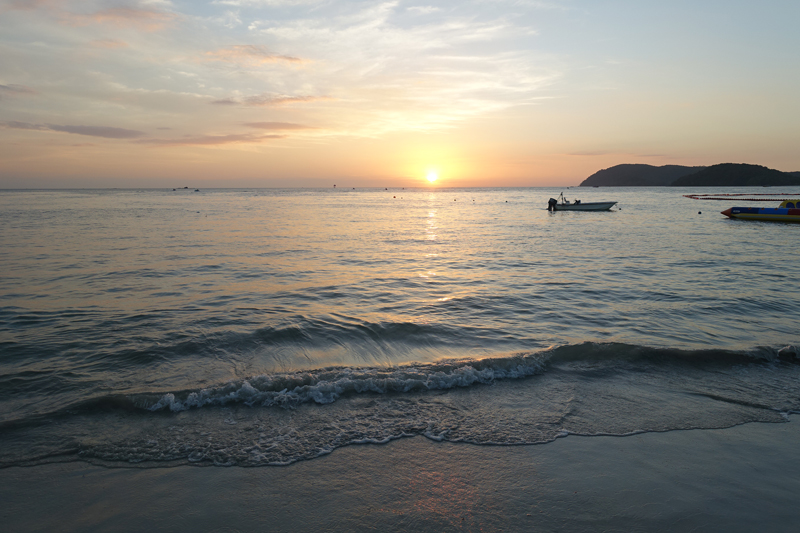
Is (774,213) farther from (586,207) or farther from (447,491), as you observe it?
(447,491)

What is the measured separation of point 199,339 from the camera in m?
9.62

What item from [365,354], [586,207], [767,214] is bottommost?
[365,354]

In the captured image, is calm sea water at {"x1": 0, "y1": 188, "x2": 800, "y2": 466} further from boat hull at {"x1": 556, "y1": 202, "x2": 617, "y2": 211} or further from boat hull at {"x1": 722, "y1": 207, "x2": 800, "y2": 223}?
boat hull at {"x1": 556, "y1": 202, "x2": 617, "y2": 211}

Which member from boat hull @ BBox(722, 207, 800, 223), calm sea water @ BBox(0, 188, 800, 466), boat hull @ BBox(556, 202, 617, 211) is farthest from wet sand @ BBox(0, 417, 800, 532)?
boat hull @ BBox(556, 202, 617, 211)

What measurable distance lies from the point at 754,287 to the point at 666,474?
13844 millimetres

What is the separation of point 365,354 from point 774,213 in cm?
5036

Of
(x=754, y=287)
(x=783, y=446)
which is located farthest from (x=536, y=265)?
(x=783, y=446)

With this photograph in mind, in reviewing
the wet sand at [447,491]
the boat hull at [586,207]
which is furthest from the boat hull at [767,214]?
the wet sand at [447,491]

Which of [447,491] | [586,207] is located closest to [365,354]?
[447,491]

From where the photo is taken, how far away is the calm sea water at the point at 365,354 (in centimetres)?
589

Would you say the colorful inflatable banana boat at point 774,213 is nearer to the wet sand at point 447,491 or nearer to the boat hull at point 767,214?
the boat hull at point 767,214

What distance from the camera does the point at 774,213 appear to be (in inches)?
1630

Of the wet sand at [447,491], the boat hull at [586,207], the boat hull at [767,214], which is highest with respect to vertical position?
the boat hull at [586,207]

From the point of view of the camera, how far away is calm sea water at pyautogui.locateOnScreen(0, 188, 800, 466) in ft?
19.3
